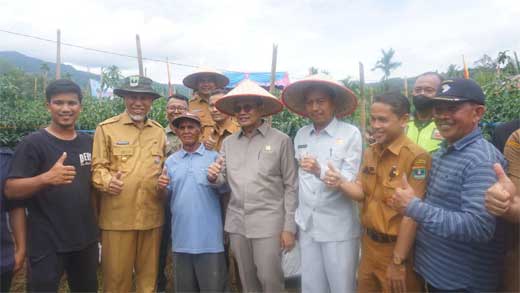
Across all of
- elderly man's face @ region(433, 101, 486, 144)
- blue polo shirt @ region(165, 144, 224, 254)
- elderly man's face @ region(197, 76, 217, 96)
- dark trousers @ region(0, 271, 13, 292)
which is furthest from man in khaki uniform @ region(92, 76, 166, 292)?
elderly man's face @ region(433, 101, 486, 144)

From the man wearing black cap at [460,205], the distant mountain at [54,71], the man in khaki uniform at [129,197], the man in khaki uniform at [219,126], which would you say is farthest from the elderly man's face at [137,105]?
the distant mountain at [54,71]

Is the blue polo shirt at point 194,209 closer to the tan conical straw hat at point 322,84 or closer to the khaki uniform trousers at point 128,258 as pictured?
the khaki uniform trousers at point 128,258

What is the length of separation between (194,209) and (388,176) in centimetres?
148

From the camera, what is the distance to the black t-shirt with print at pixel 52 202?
2717 mm

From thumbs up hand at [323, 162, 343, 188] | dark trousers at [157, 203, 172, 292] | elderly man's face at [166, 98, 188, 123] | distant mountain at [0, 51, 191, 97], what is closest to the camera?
thumbs up hand at [323, 162, 343, 188]

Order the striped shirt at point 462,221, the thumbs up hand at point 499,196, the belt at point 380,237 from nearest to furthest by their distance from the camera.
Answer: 1. the thumbs up hand at point 499,196
2. the striped shirt at point 462,221
3. the belt at point 380,237

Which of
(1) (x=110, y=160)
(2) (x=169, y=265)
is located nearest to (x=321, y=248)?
(1) (x=110, y=160)

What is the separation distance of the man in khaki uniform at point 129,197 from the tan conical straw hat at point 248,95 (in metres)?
0.67

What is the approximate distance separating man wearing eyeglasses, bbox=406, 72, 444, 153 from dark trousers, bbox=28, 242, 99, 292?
2.96 meters

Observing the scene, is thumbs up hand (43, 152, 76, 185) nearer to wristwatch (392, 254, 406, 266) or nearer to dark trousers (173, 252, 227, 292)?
dark trousers (173, 252, 227, 292)

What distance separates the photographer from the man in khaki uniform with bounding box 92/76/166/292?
3.08 m

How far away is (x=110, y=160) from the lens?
316cm

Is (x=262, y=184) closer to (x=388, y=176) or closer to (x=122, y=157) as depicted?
(x=388, y=176)

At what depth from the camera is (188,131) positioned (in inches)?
124
